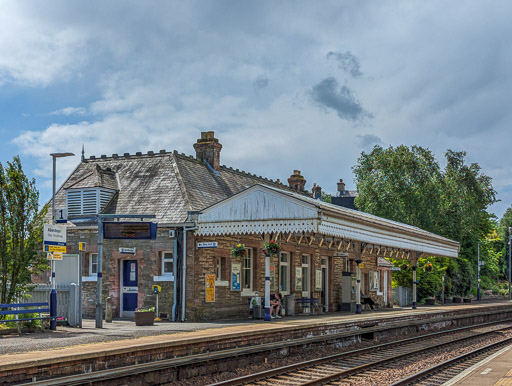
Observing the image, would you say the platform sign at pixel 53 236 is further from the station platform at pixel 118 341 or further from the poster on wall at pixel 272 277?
the poster on wall at pixel 272 277

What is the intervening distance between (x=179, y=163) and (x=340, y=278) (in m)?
10.3

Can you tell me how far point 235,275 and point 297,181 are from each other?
15774 millimetres

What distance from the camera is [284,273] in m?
26.8

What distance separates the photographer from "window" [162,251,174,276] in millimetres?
22600

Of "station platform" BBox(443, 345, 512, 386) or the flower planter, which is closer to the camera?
"station platform" BBox(443, 345, 512, 386)

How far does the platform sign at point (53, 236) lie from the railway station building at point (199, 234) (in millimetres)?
2352

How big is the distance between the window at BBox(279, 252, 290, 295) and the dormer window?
687 cm

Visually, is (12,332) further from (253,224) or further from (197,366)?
(253,224)

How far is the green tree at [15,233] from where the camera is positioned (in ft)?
58.3

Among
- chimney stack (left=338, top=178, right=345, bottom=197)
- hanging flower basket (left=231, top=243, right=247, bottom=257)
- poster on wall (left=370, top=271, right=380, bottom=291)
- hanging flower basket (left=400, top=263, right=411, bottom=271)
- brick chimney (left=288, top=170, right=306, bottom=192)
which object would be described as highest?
chimney stack (left=338, top=178, right=345, bottom=197)

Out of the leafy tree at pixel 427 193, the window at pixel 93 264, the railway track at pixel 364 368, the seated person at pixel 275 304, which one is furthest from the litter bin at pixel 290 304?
the leafy tree at pixel 427 193

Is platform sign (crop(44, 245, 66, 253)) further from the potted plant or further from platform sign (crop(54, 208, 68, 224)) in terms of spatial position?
the potted plant

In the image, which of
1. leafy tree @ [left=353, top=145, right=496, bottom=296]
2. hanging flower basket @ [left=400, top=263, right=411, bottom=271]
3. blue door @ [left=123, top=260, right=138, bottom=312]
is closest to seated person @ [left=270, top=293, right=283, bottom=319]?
blue door @ [left=123, top=260, right=138, bottom=312]

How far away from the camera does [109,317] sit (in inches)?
819
